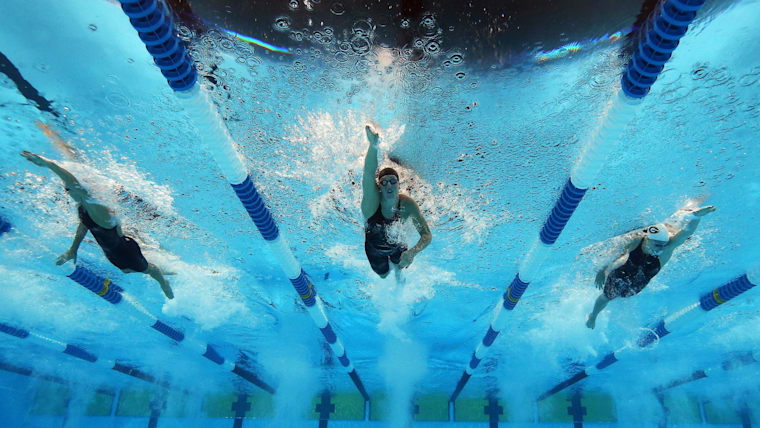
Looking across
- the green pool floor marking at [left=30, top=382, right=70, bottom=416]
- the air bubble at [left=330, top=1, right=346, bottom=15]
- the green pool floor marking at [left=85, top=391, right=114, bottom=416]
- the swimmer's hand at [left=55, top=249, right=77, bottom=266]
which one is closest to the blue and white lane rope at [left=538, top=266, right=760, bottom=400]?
the air bubble at [left=330, top=1, right=346, bottom=15]

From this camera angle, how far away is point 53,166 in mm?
3414

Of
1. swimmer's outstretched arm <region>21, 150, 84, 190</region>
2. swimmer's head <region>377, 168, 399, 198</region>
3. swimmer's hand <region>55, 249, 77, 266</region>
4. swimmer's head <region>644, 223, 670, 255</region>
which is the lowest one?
swimmer's hand <region>55, 249, 77, 266</region>

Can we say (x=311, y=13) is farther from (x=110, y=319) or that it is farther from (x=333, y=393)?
(x=333, y=393)

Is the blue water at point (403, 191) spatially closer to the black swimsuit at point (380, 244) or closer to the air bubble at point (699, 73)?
the air bubble at point (699, 73)

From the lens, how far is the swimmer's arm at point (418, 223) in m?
3.77

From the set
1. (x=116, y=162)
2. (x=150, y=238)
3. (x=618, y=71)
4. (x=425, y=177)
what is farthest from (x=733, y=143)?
(x=150, y=238)

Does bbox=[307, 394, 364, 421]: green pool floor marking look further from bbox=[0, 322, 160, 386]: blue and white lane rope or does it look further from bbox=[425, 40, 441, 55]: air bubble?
bbox=[425, 40, 441, 55]: air bubble

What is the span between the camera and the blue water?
2906mm

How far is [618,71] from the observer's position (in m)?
2.78

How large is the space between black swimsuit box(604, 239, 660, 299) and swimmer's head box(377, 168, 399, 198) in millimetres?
2920

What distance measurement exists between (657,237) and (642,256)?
0.34 meters

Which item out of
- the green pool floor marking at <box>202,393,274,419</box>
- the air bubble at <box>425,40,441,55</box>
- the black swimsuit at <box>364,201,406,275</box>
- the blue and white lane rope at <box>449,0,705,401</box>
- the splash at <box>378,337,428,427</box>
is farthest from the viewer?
the green pool floor marking at <box>202,393,274,419</box>

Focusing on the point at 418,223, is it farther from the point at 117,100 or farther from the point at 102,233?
the point at 102,233

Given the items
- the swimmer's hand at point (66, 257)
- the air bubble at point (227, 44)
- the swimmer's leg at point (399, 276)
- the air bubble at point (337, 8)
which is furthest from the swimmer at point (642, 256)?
the swimmer's hand at point (66, 257)
